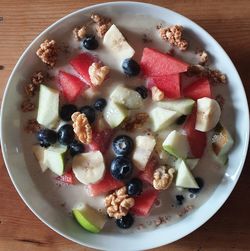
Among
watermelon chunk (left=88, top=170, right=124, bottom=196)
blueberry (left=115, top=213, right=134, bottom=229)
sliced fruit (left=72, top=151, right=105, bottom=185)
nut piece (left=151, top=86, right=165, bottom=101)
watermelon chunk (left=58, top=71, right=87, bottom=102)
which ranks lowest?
blueberry (left=115, top=213, right=134, bottom=229)

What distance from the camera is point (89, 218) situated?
138 cm

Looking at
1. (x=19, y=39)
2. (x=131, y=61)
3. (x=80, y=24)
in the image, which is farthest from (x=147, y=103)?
(x=19, y=39)

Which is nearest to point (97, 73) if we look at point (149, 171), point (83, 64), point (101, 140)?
point (83, 64)

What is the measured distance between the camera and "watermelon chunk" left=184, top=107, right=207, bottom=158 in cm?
135

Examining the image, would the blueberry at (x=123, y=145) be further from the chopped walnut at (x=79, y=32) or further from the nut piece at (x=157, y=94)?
the chopped walnut at (x=79, y=32)

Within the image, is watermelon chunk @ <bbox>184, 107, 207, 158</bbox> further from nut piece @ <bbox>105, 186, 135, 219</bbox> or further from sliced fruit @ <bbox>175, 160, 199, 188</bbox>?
nut piece @ <bbox>105, 186, 135, 219</bbox>

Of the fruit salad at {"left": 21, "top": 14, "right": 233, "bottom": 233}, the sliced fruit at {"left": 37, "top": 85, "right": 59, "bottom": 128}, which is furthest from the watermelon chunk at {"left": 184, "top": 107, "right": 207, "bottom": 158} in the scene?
the sliced fruit at {"left": 37, "top": 85, "right": 59, "bottom": 128}

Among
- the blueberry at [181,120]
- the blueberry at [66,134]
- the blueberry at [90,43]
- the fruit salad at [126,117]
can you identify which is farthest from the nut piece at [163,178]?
the blueberry at [90,43]

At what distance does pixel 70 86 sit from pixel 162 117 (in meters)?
0.23

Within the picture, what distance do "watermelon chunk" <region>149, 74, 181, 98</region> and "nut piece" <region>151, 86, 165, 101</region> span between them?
0.02 meters

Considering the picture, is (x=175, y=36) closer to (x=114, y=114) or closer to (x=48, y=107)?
(x=114, y=114)

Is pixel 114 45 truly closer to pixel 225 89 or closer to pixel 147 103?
pixel 147 103

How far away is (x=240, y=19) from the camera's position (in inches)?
55.3

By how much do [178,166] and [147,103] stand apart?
17cm
